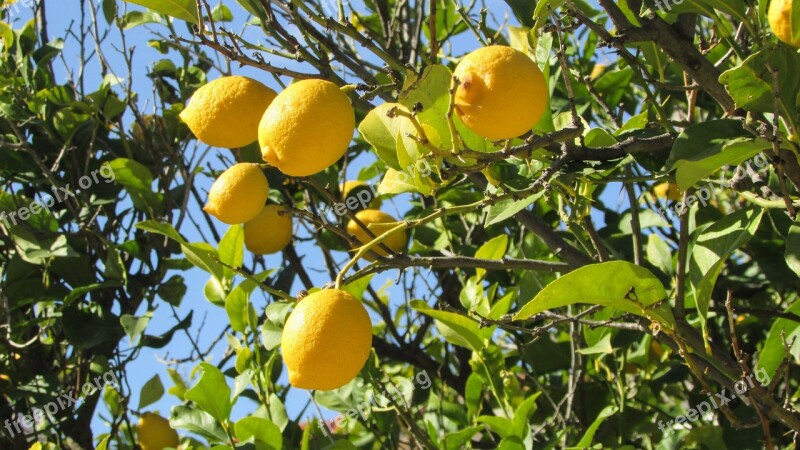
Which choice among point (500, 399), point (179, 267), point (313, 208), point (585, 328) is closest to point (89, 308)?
point (179, 267)

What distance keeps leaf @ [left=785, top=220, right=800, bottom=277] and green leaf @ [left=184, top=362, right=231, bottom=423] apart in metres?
0.81

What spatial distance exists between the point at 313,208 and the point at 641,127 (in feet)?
2.77

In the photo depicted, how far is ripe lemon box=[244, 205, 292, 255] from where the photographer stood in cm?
154

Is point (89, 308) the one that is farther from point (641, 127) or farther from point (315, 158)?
point (641, 127)

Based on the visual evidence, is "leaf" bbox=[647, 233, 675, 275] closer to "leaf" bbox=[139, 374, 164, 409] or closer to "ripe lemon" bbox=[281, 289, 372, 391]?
"ripe lemon" bbox=[281, 289, 372, 391]

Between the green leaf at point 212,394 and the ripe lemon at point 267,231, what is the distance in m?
0.31

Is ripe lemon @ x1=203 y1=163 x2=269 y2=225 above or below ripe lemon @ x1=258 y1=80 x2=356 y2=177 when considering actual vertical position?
above

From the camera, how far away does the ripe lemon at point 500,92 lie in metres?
0.76

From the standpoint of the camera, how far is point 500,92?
2.49ft

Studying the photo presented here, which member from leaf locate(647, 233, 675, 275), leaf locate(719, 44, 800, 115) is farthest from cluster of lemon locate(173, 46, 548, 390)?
leaf locate(647, 233, 675, 275)

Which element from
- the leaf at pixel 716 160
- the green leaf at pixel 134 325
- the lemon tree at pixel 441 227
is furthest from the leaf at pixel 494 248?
the green leaf at pixel 134 325

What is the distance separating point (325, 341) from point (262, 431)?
1.65 feet

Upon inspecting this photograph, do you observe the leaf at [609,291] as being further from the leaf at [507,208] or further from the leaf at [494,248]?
the leaf at [494,248]

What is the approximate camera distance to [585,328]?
4.31 feet
